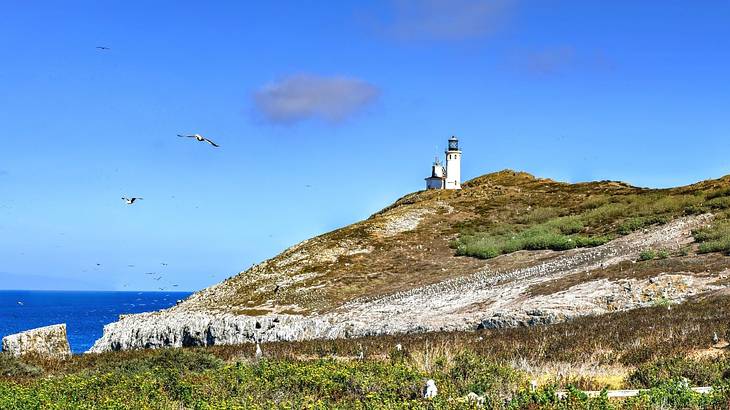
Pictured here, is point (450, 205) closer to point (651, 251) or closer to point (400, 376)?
point (651, 251)

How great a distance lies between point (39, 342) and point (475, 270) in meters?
33.3

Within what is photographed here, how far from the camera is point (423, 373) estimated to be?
1648cm

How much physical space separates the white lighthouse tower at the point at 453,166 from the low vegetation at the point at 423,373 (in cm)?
8576

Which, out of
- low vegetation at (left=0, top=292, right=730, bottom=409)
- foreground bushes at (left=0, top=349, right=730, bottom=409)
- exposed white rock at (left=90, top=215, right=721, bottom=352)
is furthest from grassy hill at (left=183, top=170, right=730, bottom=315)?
foreground bushes at (left=0, top=349, right=730, bottom=409)

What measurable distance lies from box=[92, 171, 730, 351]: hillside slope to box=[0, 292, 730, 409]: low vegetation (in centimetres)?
816

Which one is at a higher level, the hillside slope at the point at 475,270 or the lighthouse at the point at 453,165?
the lighthouse at the point at 453,165

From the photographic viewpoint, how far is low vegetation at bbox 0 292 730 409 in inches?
512

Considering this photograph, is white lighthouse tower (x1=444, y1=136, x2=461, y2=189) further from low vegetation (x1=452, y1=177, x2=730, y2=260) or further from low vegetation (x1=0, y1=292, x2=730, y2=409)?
low vegetation (x1=0, y1=292, x2=730, y2=409)

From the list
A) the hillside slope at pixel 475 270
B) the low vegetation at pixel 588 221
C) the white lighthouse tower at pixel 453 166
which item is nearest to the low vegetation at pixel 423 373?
the hillside slope at pixel 475 270

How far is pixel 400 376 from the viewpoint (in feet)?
51.7

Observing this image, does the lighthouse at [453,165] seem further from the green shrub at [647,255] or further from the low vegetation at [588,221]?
the green shrub at [647,255]

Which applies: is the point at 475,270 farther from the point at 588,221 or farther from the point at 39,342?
the point at 39,342

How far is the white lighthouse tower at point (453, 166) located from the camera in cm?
11150

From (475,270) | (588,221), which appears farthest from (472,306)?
(588,221)
